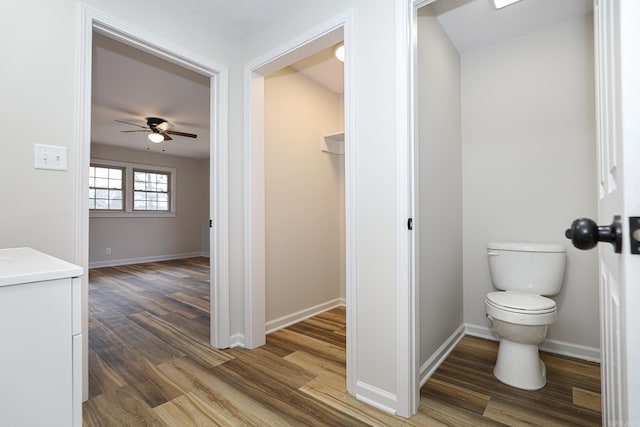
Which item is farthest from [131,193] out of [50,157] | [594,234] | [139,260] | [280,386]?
[594,234]

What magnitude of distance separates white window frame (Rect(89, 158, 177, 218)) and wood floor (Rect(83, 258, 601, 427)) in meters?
3.92

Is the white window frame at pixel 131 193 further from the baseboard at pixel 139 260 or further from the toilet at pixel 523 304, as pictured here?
the toilet at pixel 523 304

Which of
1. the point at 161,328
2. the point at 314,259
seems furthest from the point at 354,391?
the point at 161,328

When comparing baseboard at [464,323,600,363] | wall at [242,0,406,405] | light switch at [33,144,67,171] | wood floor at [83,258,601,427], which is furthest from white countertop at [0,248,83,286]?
baseboard at [464,323,600,363]

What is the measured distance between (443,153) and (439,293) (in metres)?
0.96

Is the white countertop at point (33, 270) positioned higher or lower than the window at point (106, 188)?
lower

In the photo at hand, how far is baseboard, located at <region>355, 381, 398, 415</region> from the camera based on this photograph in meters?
1.50

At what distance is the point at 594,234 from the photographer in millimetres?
492

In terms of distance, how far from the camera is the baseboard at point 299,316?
2.58 meters

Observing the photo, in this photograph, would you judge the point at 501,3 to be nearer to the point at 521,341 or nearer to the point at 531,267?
the point at 531,267

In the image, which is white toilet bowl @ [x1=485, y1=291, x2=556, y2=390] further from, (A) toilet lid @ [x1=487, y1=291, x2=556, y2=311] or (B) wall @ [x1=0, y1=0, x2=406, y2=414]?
(B) wall @ [x1=0, y1=0, x2=406, y2=414]

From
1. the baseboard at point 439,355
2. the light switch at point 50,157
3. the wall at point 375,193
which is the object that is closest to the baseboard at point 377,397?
the wall at point 375,193

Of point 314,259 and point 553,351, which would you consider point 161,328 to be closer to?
point 314,259

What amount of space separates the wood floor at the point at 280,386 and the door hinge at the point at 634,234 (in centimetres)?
137
